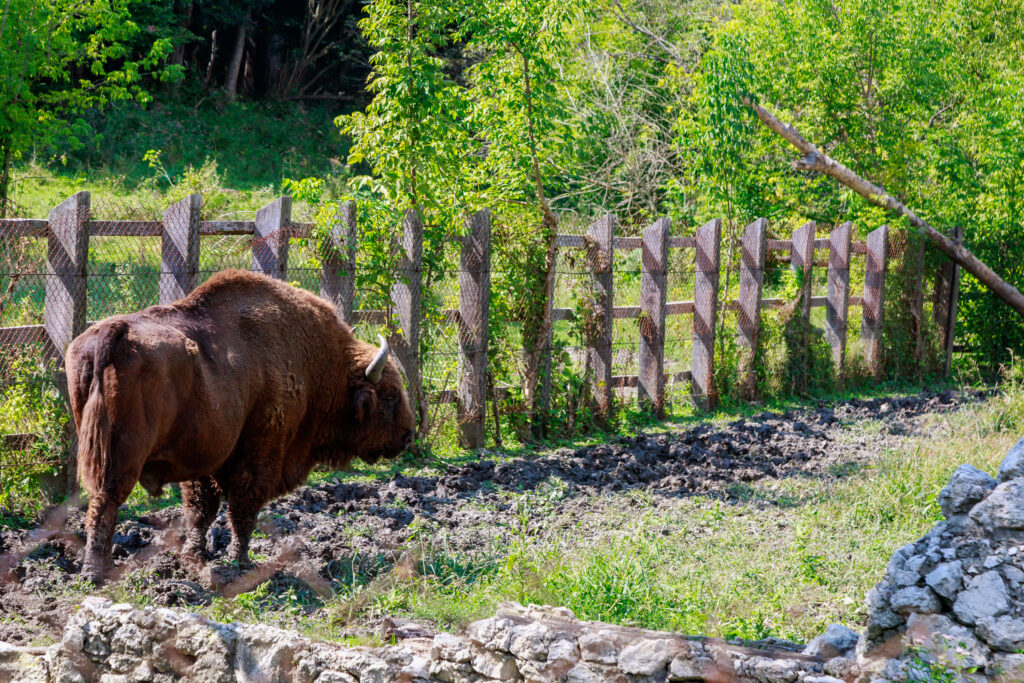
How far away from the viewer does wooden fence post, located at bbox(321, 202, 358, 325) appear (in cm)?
909

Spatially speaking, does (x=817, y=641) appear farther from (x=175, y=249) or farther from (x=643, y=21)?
(x=643, y=21)

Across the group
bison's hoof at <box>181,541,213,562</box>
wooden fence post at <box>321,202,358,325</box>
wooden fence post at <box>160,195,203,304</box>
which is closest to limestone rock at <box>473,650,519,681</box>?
bison's hoof at <box>181,541,213,562</box>

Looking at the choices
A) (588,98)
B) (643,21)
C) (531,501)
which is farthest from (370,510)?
(643,21)

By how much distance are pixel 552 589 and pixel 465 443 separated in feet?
15.3

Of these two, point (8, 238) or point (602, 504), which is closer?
point (8, 238)

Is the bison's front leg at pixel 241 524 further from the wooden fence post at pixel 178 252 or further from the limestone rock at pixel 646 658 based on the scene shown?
the limestone rock at pixel 646 658

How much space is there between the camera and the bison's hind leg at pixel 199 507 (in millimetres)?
6609

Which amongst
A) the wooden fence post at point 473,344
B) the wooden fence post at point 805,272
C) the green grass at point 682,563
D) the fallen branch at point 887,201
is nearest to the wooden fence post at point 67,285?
the green grass at point 682,563

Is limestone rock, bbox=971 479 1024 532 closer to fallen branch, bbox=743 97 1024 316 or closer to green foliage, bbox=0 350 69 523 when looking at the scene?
green foliage, bbox=0 350 69 523

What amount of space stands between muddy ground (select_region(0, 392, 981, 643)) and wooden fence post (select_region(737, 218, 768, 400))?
1629mm

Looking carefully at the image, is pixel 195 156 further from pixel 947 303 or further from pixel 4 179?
pixel 947 303

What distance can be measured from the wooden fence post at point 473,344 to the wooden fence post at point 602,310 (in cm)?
169

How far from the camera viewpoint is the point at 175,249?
8.13 meters

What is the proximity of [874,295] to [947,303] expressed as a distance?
1718mm
